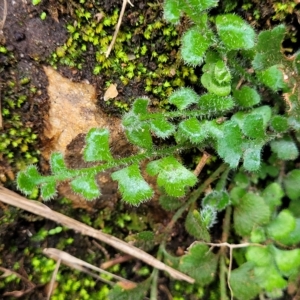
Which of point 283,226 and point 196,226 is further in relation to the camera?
point 196,226

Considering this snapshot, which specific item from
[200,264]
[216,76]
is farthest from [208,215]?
[216,76]

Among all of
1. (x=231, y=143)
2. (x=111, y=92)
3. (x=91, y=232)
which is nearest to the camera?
(x=231, y=143)

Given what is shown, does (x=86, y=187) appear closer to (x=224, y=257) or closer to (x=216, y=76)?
(x=216, y=76)

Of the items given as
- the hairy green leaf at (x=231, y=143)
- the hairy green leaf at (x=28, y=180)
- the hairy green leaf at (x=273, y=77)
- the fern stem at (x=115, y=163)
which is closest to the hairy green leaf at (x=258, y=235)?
the hairy green leaf at (x=231, y=143)

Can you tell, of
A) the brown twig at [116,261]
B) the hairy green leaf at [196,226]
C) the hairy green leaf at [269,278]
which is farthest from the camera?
the brown twig at [116,261]

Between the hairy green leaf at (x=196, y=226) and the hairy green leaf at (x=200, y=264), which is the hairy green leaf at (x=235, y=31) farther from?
the hairy green leaf at (x=200, y=264)

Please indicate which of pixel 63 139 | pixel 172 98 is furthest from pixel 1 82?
pixel 172 98
